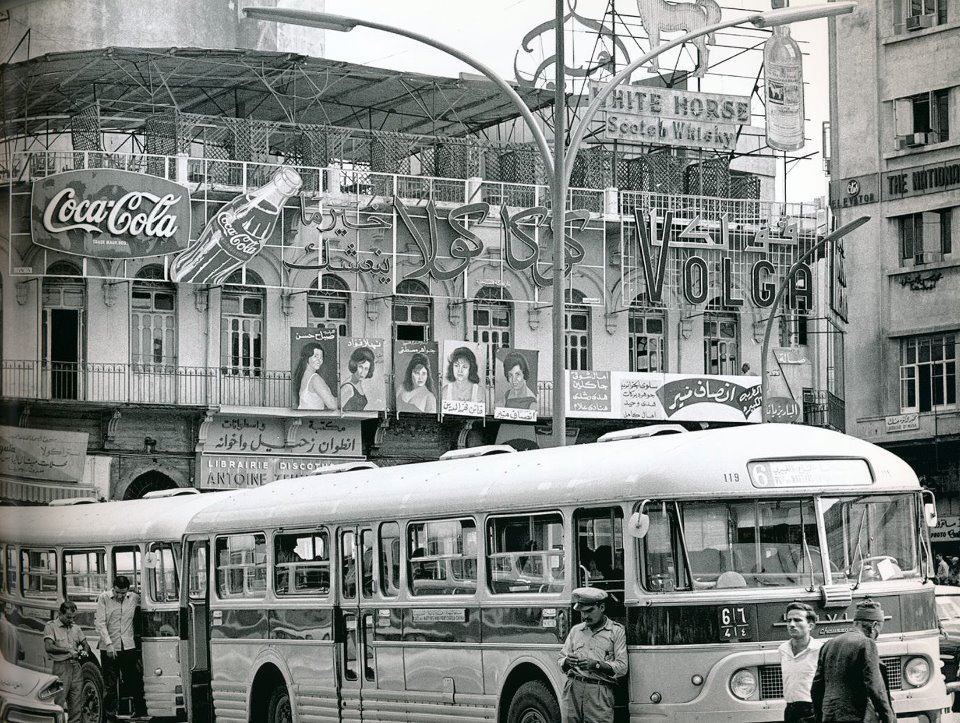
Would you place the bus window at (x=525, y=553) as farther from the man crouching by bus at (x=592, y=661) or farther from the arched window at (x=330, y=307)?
the arched window at (x=330, y=307)

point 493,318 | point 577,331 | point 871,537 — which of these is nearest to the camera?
point 871,537

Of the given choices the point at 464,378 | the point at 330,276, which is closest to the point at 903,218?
the point at 464,378

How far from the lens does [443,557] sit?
15000 mm

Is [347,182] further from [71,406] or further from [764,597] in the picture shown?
[764,597]

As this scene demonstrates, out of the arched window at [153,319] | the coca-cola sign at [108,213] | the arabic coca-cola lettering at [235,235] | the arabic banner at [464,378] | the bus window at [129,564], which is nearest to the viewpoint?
the bus window at [129,564]

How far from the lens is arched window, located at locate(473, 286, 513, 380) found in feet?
142

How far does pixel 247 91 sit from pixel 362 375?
740 cm

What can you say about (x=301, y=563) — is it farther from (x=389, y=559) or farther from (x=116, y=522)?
(x=116, y=522)

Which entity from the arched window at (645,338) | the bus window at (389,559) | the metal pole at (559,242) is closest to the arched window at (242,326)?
the arched window at (645,338)

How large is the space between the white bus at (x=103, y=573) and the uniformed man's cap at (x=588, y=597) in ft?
27.0

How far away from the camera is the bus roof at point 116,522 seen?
66.7 feet

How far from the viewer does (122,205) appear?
37906mm

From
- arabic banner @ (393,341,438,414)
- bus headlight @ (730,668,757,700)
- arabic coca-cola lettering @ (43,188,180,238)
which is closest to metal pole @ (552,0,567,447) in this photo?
bus headlight @ (730,668,757,700)

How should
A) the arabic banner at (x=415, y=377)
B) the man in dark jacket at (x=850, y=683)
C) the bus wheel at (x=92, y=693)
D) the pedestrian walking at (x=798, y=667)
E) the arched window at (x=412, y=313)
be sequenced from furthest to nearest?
the arched window at (x=412, y=313), the arabic banner at (x=415, y=377), the bus wheel at (x=92, y=693), the pedestrian walking at (x=798, y=667), the man in dark jacket at (x=850, y=683)
